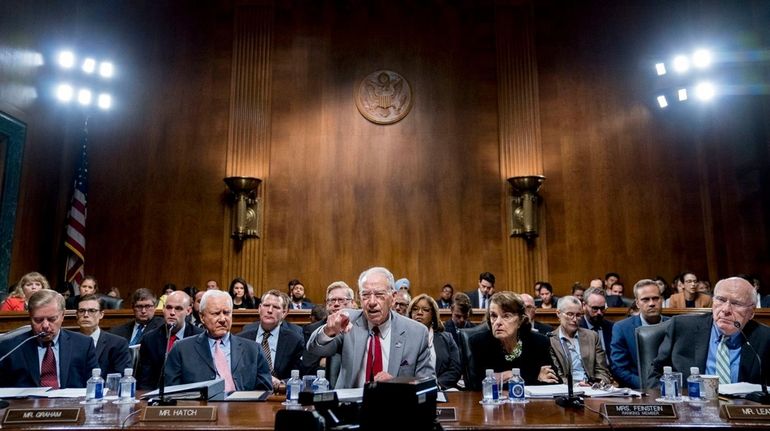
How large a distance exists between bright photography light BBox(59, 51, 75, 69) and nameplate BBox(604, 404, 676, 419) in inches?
346

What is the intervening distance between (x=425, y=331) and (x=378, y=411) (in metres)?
1.55

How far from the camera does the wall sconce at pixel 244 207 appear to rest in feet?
28.4

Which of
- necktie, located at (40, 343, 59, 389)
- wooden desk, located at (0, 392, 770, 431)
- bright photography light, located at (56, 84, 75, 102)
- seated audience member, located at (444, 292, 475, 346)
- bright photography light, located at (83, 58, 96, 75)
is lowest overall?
wooden desk, located at (0, 392, 770, 431)

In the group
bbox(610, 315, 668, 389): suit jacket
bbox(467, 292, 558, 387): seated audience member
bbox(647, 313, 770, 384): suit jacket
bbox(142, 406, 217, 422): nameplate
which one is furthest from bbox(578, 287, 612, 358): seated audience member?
bbox(142, 406, 217, 422): nameplate

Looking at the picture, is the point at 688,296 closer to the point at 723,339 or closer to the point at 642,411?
the point at 723,339

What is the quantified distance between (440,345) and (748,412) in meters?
2.32

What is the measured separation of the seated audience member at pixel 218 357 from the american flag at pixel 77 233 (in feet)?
18.9

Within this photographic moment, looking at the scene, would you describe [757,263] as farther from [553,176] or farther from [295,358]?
[295,358]

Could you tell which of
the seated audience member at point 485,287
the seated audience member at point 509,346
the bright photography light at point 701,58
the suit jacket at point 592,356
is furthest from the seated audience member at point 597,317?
the bright photography light at point 701,58

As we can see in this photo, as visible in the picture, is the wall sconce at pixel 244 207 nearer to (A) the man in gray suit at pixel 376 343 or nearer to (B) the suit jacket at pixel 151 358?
(B) the suit jacket at pixel 151 358

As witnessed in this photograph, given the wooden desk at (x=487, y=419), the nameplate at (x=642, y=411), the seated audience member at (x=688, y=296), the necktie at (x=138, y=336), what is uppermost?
the seated audience member at (x=688, y=296)

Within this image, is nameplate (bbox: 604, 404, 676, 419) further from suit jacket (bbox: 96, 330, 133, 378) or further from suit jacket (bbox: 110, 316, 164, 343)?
suit jacket (bbox: 110, 316, 164, 343)

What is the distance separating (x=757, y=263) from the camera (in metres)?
8.41

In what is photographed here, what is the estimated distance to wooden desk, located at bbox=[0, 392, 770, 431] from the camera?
6.88 ft
